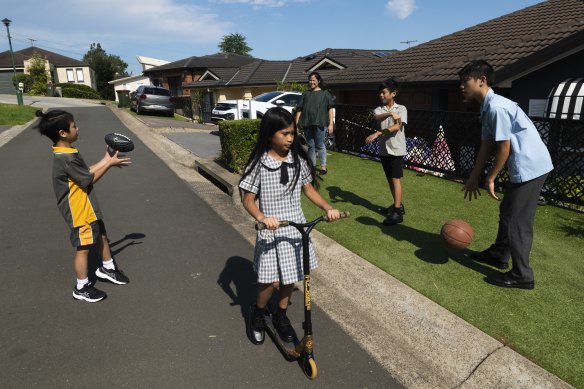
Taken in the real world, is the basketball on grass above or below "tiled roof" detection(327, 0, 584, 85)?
below

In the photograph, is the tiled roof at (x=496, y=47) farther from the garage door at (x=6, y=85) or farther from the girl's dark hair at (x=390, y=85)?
the garage door at (x=6, y=85)

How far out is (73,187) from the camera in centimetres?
365

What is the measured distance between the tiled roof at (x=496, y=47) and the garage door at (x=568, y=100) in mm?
714

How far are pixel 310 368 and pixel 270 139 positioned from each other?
159 cm

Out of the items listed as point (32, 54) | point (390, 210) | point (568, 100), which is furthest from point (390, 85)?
point (32, 54)

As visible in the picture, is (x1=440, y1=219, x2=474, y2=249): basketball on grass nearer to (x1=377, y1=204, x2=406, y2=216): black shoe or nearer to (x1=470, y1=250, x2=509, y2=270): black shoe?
(x1=470, y1=250, x2=509, y2=270): black shoe

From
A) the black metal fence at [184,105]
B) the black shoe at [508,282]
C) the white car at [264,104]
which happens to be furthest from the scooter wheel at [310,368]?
the black metal fence at [184,105]

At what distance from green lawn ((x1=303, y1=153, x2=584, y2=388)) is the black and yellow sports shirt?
283cm

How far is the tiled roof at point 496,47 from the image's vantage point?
31.1 feet

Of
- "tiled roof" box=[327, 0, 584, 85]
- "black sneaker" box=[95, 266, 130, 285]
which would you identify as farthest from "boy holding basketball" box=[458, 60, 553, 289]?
"tiled roof" box=[327, 0, 584, 85]

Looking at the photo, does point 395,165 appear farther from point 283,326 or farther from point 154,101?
point 154,101

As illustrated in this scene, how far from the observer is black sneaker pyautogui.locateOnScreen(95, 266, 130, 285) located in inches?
163

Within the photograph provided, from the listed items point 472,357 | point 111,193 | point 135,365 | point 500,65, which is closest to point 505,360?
point 472,357

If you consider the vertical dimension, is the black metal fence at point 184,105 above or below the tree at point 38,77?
below
